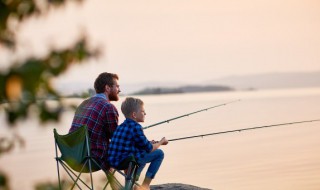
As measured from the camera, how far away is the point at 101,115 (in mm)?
5059

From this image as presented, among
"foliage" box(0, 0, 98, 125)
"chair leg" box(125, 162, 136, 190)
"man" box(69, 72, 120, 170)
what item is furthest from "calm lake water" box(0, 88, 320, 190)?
"foliage" box(0, 0, 98, 125)

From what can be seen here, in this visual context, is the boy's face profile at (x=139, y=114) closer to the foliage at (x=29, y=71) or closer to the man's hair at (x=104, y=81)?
the man's hair at (x=104, y=81)

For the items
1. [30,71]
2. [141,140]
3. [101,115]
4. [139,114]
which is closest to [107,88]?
[101,115]

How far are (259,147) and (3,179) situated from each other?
47.4 feet

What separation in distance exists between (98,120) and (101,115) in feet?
0.13

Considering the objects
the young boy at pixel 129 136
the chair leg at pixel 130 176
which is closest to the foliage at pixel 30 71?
the chair leg at pixel 130 176

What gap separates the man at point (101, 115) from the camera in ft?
16.5

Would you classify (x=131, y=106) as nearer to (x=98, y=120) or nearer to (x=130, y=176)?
(x=98, y=120)

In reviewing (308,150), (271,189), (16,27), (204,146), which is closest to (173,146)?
(204,146)

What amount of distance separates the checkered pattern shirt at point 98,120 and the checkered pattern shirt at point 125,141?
11cm

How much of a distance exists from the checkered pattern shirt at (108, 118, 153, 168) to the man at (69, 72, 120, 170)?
0.11 meters

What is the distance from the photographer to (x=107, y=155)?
5.07m

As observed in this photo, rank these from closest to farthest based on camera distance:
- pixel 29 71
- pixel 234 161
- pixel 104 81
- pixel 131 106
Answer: pixel 29 71, pixel 131 106, pixel 104 81, pixel 234 161

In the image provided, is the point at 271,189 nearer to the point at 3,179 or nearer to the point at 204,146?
the point at 204,146
